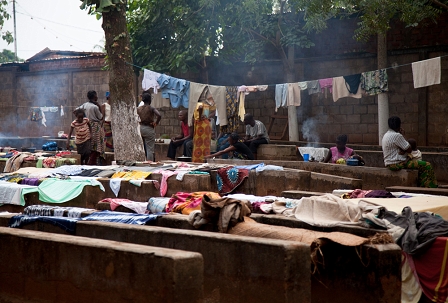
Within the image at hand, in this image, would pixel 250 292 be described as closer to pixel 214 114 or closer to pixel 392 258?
pixel 392 258

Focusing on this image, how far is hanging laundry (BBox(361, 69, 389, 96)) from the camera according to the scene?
15867 mm

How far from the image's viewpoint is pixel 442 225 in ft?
18.4

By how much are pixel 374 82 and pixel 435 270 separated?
11.0m

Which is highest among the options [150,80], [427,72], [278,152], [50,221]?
[150,80]

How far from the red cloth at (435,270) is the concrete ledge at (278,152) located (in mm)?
9176

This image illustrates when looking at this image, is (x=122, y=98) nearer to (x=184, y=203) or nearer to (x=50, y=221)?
(x=184, y=203)

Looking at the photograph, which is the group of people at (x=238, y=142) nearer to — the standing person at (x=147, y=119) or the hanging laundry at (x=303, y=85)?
the standing person at (x=147, y=119)

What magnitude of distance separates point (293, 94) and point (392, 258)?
12.3 metres

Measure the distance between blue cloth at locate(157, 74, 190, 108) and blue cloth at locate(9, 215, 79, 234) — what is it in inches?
428

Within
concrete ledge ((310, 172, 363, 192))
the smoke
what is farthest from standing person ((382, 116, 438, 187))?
the smoke

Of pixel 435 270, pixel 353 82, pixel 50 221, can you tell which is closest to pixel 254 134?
pixel 353 82

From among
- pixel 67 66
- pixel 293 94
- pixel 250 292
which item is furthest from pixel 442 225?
pixel 67 66

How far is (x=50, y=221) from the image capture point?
6.66 meters

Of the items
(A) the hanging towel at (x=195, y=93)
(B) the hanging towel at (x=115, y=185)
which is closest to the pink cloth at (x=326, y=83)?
(A) the hanging towel at (x=195, y=93)
